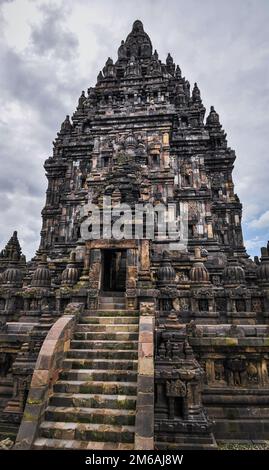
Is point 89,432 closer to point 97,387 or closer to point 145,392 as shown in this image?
point 97,387

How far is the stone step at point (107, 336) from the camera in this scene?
9862 millimetres

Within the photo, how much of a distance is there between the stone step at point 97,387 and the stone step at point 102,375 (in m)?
0.15

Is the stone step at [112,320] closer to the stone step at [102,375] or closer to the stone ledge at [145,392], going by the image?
the stone ledge at [145,392]

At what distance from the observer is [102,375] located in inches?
340

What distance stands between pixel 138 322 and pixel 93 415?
373 centimetres

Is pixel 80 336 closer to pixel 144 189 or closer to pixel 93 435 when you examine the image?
pixel 93 435

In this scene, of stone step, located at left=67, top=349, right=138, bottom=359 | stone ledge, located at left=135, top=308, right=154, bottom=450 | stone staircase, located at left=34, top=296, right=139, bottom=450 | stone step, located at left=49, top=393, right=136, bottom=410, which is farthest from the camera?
stone step, located at left=67, top=349, right=138, bottom=359

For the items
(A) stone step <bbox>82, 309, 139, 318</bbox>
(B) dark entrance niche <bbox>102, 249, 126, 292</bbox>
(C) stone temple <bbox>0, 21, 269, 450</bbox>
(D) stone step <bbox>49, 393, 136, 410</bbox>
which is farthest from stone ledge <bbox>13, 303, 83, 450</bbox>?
(B) dark entrance niche <bbox>102, 249, 126, 292</bbox>

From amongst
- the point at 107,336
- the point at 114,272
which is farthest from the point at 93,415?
the point at 114,272

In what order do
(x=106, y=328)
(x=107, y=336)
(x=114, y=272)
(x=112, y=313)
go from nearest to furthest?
(x=107, y=336) → (x=106, y=328) → (x=112, y=313) → (x=114, y=272)

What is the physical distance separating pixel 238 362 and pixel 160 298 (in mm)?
3982

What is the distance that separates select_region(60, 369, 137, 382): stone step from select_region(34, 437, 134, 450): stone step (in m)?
1.79

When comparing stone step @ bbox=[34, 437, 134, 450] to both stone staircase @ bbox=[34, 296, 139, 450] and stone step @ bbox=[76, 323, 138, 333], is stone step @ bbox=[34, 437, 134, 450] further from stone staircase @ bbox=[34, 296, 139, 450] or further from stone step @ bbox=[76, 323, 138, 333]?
stone step @ bbox=[76, 323, 138, 333]

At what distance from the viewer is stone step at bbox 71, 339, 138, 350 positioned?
9.52 metres
